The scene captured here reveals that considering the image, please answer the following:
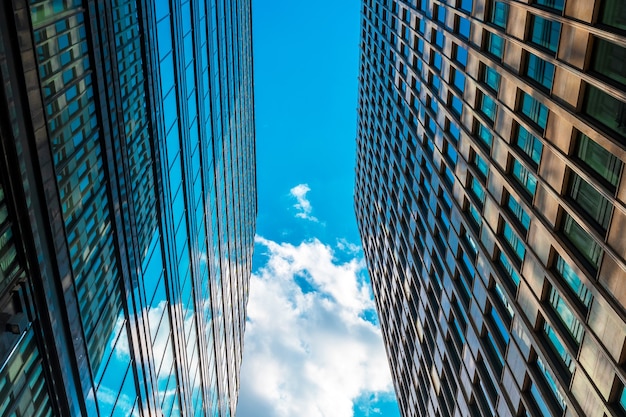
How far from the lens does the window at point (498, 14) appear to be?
2338 centimetres

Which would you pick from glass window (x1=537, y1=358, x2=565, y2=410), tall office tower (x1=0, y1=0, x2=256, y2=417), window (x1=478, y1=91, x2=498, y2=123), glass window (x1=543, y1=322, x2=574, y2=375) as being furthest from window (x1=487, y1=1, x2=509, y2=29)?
tall office tower (x1=0, y1=0, x2=256, y2=417)

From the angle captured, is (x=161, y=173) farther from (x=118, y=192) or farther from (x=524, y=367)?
(x=524, y=367)

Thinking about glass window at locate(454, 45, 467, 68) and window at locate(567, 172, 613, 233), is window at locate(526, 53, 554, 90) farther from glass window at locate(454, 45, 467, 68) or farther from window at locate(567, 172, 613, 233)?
glass window at locate(454, 45, 467, 68)

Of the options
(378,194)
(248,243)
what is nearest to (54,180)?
(378,194)

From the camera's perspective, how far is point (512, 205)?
2372 centimetres

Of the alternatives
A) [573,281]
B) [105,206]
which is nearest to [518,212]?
[573,281]

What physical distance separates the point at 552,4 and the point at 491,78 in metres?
6.28

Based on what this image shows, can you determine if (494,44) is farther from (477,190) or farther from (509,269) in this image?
(509,269)

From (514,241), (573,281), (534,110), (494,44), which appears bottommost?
(573,281)

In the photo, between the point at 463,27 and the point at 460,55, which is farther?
the point at 460,55

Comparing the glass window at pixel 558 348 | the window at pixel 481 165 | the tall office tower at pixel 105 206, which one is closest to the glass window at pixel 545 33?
the window at pixel 481 165

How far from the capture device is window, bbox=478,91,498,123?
25.0 metres

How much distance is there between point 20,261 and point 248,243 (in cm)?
6007

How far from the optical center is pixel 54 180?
57.2 feet
